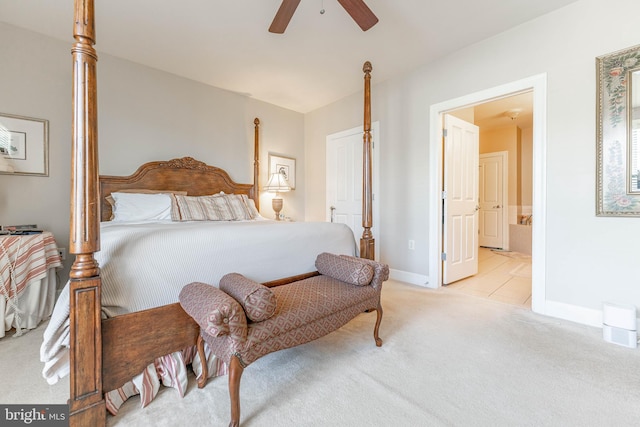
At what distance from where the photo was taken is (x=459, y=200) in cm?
335

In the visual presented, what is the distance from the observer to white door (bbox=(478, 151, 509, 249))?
225 inches

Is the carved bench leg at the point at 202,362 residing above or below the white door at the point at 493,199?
below

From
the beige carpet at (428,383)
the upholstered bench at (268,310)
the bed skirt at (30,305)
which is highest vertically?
the upholstered bench at (268,310)

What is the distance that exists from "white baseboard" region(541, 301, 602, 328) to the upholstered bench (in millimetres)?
1669

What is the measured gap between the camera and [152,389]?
4.50 ft

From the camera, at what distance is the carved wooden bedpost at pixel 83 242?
1.11 meters

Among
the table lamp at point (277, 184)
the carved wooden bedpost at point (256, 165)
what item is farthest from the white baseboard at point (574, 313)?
the carved wooden bedpost at point (256, 165)

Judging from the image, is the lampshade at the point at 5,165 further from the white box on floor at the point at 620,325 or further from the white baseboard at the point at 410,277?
the white box on floor at the point at 620,325

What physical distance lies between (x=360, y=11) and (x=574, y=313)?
2.88 m

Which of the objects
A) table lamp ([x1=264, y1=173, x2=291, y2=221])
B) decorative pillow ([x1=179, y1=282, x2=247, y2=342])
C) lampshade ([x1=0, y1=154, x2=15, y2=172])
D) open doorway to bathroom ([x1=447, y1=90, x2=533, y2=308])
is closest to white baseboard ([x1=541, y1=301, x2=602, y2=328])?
open doorway to bathroom ([x1=447, y1=90, x2=533, y2=308])

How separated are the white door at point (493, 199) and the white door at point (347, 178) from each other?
11.4 ft

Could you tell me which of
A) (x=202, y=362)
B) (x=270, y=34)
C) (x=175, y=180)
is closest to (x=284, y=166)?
(x=175, y=180)

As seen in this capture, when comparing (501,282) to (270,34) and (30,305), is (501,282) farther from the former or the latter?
(30,305)

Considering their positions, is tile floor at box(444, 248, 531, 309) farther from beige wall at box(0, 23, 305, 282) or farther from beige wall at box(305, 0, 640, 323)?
beige wall at box(0, 23, 305, 282)
